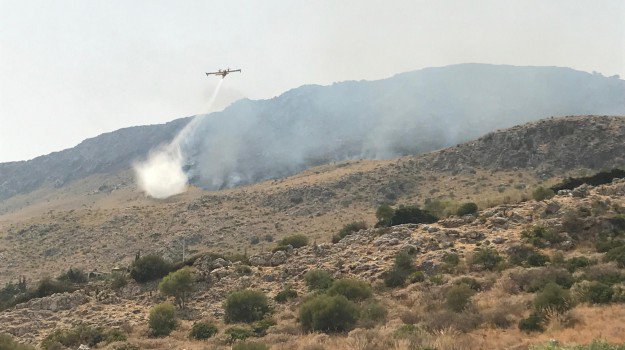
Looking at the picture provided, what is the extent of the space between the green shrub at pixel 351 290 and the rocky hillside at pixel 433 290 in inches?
7.4

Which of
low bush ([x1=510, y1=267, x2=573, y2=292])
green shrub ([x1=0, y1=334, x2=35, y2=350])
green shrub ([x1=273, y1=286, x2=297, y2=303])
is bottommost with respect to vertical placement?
green shrub ([x1=273, y1=286, x2=297, y2=303])

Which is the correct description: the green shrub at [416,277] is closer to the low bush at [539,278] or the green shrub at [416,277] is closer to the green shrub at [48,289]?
the low bush at [539,278]

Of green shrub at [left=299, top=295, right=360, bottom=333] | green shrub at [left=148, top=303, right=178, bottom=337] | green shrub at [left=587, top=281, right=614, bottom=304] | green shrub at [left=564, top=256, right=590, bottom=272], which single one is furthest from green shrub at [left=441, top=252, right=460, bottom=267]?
green shrub at [left=148, top=303, right=178, bottom=337]

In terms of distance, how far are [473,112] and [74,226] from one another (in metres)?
137

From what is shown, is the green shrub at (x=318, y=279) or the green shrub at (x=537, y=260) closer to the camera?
the green shrub at (x=537, y=260)

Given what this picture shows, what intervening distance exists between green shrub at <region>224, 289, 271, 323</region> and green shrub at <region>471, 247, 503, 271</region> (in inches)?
460

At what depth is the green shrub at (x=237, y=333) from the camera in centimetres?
1972

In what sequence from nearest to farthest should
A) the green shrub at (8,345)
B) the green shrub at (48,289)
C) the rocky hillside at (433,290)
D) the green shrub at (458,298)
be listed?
the rocky hillside at (433,290) → the green shrub at (8,345) → the green shrub at (458,298) → the green shrub at (48,289)

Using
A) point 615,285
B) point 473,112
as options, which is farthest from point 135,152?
point 615,285

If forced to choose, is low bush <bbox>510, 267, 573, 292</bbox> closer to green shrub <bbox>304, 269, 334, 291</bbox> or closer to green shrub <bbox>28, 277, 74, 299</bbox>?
green shrub <bbox>304, 269, 334, 291</bbox>

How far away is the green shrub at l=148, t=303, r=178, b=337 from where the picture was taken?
72.5ft

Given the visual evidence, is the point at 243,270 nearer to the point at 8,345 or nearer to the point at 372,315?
the point at 372,315

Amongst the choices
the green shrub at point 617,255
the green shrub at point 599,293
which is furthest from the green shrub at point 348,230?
the green shrub at point 599,293

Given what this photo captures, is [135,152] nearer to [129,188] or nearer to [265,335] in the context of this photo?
[129,188]
